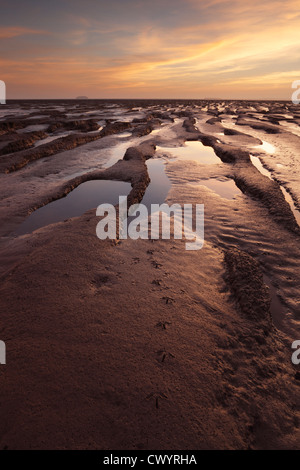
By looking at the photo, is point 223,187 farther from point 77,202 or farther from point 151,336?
point 151,336

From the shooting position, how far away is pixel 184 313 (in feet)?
11.5

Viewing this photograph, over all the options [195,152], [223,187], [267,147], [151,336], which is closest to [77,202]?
[223,187]

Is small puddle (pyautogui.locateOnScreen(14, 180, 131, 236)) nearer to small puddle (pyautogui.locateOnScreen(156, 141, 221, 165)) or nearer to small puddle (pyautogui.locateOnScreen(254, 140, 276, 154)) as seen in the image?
small puddle (pyautogui.locateOnScreen(156, 141, 221, 165))

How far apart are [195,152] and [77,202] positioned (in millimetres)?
9889

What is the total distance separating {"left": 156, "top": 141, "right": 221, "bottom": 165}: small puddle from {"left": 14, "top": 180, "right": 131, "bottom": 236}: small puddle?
19.0 ft

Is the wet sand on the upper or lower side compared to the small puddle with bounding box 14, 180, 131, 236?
lower

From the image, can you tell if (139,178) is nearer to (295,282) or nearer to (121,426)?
(295,282)

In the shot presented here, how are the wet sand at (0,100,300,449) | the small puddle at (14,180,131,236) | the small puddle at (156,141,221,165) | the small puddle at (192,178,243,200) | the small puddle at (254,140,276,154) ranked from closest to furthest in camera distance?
1. the wet sand at (0,100,300,449)
2. the small puddle at (14,180,131,236)
3. the small puddle at (192,178,243,200)
4. the small puddle at (156,141,221,165)
5. the small puddle at (254,140,276,154)

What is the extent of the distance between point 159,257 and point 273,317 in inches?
88.1

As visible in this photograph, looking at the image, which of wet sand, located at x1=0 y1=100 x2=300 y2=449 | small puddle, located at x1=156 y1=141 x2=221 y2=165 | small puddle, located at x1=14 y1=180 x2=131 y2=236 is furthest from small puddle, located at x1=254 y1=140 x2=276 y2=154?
small puddle, located at x1=14 y1=180 x2=131 y2=236

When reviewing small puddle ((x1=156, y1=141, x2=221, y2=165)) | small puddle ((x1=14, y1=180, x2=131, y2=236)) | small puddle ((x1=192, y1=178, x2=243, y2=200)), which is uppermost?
small puddle ((x1=156, y1=141, x2=221, y2=165))

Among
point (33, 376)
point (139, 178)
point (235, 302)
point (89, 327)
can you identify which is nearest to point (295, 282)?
point (235, 302)

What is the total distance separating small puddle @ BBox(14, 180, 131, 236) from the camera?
6.66 meters

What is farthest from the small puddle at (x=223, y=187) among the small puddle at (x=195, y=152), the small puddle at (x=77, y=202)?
the small puddle at (x=77, y=202)
